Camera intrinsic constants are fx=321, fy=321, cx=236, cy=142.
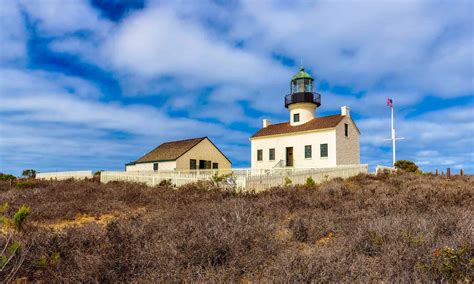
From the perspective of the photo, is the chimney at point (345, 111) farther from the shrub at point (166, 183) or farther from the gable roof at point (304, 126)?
the shrub at point (166, 183)

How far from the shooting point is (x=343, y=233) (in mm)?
5309

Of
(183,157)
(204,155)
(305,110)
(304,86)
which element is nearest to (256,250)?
(183,157)

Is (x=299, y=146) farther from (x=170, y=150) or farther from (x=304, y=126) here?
(x=170, y=150)

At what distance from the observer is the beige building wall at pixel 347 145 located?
82.3 ft

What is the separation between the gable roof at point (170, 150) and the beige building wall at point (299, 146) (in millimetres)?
5628

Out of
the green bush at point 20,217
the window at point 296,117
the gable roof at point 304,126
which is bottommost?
the green bush at point 20,217

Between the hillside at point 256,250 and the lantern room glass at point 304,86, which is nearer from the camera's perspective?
the hillside at point 256,250

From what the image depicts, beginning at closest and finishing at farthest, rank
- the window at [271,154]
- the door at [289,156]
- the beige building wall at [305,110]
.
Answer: the door at [289,156] < the beige building wall at [305,110] < the window at [271,154]

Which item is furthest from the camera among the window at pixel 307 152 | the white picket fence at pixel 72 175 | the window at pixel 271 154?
the white picket fence at pixel 72 175

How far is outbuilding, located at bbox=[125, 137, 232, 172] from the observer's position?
28.0 m

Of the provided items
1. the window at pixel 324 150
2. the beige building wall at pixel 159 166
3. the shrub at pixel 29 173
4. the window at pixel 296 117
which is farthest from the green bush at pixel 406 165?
the shrub at pixel 29 173

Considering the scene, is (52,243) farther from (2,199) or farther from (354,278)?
(2,199)

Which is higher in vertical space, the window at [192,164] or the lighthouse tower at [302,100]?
the lighthouse tower at [302,100]

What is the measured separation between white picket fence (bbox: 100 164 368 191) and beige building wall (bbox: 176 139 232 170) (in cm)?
669
